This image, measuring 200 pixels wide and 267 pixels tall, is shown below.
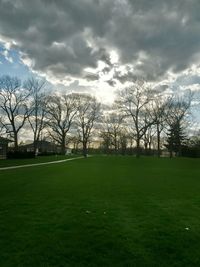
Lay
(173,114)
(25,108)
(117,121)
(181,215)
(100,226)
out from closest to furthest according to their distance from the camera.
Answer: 1. (100,226)
2. (181,215)
3. (25,108)
4. (173,114)
5. (117,121)

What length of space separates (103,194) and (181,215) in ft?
13.1

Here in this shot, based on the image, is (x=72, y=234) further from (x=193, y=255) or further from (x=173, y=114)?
(x=173, y=114)

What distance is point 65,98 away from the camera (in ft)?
245

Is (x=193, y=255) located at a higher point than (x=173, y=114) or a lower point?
lower

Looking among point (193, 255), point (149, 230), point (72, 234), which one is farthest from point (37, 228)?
point (193, 255)

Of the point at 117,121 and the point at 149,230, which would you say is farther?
the point at 117,121

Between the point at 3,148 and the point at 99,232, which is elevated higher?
the point at 3,148

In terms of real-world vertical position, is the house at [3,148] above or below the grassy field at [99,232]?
above

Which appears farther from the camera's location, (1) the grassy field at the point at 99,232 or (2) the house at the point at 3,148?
(2) the house at the point at 3,148

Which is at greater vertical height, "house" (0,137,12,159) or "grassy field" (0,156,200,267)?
"house" (0,137,12,159)

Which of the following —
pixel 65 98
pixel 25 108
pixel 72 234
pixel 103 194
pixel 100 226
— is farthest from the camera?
pixel 65 98

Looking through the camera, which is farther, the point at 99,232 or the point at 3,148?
the point at 3,148

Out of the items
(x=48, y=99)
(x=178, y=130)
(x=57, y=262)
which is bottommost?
(x=57, y=262)

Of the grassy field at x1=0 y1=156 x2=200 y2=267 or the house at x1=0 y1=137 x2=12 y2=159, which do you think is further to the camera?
the house at x1=0 y1=137 x2=12 y2=159
